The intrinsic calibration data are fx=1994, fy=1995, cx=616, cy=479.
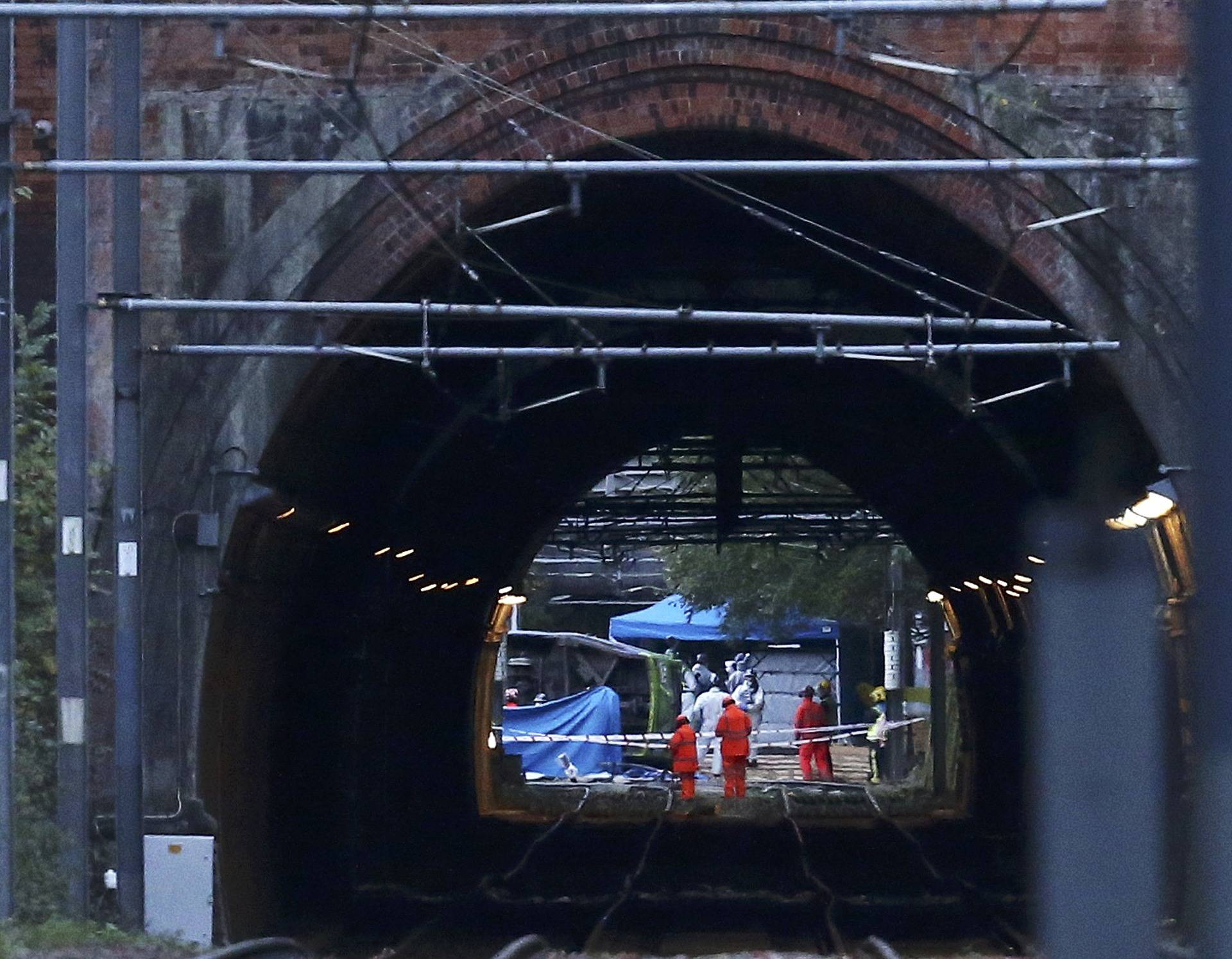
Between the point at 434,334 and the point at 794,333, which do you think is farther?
the point at 794,333

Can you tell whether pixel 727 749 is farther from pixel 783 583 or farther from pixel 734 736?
pixel 783 583

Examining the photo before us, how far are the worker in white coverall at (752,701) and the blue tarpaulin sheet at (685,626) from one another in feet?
13.7

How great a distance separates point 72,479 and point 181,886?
9.45 ft

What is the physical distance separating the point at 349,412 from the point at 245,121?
3041mm

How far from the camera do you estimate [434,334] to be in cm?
1750

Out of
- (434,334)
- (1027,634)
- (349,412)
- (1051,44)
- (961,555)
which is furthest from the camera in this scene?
(961,555)

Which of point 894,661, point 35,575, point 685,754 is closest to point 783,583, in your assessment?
point 894,661

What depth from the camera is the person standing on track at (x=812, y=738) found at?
1561 inches

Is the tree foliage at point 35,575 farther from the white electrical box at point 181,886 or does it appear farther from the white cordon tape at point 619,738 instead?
the white cordon tape at point 619,738

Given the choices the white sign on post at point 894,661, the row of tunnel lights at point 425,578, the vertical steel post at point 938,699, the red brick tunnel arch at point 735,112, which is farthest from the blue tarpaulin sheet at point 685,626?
the red brick tunnel arch at point 735,112

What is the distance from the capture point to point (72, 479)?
12.6 meters

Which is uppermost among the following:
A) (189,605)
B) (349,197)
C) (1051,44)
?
(1051,44)

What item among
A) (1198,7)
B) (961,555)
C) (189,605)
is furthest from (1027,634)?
(1198,7)

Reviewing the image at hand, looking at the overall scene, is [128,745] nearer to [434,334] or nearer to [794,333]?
[434,334]
